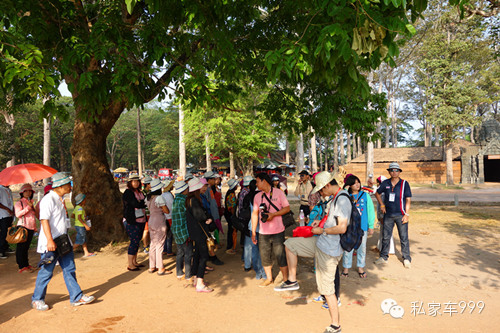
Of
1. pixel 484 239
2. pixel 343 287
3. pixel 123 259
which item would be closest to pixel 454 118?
pixel 484 239

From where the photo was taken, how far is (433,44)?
26.8 meters

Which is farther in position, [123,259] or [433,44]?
[433,44]

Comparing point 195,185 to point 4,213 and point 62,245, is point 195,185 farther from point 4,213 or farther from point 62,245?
point 4,213

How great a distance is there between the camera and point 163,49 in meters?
5.59

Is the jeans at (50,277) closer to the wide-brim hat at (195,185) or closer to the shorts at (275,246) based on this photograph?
the wide-brim hat at (195,185)

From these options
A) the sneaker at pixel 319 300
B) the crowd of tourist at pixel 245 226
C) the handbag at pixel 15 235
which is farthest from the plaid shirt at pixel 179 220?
the handbag at pixel 15 235

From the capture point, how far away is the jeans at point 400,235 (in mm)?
6172

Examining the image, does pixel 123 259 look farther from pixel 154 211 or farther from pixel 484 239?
pixel 484 239

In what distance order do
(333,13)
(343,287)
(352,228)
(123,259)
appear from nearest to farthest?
(333,13) → (352,228) → (343,287) → (123,259)

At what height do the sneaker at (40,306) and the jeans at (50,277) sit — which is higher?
the jeans at (50,277)

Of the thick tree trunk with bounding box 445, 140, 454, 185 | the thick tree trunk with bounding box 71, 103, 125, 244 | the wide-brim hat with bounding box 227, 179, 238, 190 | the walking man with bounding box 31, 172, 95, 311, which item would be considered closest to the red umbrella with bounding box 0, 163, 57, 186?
the thick tree trunk with bounding box 71, 103, 125, 244

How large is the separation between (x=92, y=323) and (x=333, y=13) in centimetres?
496

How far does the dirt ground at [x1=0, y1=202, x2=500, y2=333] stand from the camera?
13.0 ft

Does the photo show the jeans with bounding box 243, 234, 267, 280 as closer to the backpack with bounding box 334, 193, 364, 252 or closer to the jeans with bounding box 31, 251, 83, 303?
the backpack with bounding box 334, 193, 364, 252
